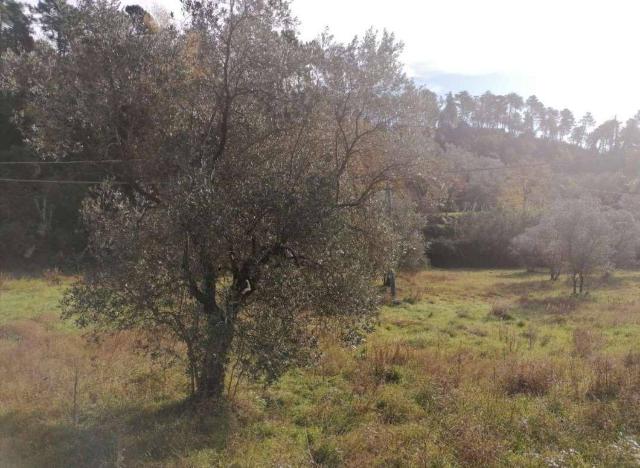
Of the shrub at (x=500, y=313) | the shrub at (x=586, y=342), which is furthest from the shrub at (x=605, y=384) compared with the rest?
the shrub at (x=500, y=313)

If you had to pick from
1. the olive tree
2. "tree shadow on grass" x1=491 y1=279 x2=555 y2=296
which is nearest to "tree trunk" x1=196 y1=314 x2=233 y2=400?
the olive tree

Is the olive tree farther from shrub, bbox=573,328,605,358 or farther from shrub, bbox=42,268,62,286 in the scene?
shrub, bbox=42,268,62,286

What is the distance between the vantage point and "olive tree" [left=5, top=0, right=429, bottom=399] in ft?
25.1

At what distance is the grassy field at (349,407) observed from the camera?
7.35 meters

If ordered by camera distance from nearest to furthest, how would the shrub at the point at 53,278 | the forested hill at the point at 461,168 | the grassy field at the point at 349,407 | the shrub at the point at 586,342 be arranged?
the grassy field at the point at 349,407
the shrub at the point at 586,342
the forested hill at the point at 461,168
the shrub at the point at 53,278

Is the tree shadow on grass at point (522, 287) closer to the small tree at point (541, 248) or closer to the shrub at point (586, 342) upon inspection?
the small tree at point (541, 248)

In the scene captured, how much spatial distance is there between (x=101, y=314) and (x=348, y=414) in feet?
17.2

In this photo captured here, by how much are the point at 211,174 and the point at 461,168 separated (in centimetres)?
4751

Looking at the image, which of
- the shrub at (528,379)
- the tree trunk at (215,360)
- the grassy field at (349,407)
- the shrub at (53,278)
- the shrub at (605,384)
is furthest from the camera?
the shrub at (53,278)

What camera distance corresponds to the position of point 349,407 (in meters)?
9.39

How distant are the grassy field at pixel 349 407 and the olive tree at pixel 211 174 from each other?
1287 millimetres

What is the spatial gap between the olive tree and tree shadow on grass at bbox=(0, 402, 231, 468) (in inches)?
39.4

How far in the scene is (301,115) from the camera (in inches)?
341

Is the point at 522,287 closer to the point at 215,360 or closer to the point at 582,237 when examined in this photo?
the point at 582,237
